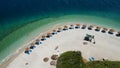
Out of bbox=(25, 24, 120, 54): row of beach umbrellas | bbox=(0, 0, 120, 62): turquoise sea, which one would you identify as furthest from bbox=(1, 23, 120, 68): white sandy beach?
bbox=(0, 0, 120, 62): turquoise sea

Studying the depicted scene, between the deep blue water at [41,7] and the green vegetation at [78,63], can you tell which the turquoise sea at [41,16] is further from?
the green vegetation at [78,63]

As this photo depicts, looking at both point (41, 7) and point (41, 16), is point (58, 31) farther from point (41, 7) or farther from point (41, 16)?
point (41, 7)

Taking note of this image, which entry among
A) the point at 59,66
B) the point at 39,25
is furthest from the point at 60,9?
the point at 59,66

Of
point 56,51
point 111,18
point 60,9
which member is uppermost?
point 60,9

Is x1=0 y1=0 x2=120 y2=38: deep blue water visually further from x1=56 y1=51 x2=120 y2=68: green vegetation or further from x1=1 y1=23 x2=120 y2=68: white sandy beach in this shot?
x1=56 y1=51 x2=120 y2=68: green vegetation

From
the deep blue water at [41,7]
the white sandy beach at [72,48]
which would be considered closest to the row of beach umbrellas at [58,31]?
the white sandy beach at [72,48]

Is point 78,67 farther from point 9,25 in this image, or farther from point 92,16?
point 9,25

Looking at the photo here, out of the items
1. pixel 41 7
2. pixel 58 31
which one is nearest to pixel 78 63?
pixel 58 31
